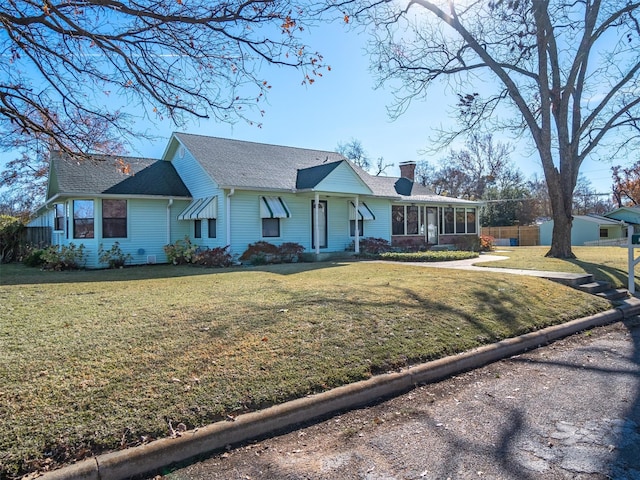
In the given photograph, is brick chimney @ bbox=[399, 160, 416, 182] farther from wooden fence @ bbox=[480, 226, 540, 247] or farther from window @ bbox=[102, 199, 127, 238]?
window @ bbox=[102, 199, 127, 238]

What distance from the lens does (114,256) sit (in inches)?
621

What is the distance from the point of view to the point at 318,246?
58.2 feet

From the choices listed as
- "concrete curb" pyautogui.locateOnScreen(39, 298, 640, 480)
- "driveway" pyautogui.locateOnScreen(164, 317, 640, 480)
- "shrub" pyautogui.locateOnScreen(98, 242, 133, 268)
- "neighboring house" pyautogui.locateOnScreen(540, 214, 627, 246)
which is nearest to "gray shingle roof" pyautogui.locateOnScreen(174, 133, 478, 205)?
"shrub" pyautogui.locateOnScreen(98, 242, 133, 268)

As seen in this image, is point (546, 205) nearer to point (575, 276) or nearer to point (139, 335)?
point (575, 276)

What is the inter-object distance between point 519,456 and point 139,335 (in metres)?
4.09

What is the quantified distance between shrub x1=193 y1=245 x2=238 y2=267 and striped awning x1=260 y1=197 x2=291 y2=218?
95.6 inches

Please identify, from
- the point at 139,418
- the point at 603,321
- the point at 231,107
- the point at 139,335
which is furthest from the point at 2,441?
the point at 603,321

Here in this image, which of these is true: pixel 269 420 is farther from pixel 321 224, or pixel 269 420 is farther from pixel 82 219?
pixel 321 224

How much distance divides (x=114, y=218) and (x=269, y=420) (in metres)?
14.6

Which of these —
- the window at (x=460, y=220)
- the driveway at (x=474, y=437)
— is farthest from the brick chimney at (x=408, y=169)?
the driveway at (x=474, y=437)

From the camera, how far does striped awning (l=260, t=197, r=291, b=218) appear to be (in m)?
16.9

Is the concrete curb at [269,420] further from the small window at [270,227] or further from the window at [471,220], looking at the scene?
the window at [471,220]

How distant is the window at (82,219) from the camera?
16.0m

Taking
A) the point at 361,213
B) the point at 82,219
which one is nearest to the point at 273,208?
the point at 361,213
